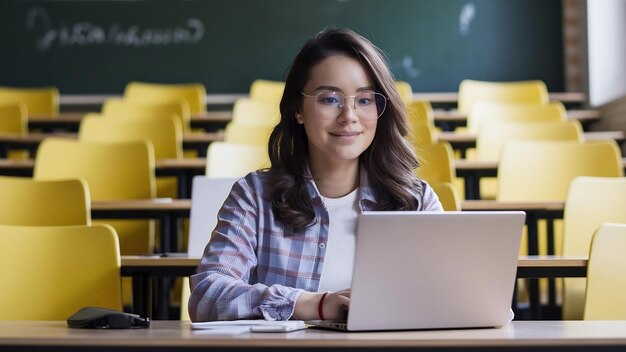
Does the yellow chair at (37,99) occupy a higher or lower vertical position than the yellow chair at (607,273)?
higher

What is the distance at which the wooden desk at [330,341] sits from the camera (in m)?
1.53

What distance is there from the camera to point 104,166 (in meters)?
4.62

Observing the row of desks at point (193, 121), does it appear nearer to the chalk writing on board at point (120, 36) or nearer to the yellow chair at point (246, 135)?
the chalk writing on board at point (120, 36)

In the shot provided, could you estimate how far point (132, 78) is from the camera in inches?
318

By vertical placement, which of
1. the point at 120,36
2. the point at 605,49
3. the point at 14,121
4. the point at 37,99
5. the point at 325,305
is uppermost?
the point at 120,36

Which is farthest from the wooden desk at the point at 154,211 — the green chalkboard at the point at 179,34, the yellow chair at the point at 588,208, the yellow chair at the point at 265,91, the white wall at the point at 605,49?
the white wall at the point at 605,49

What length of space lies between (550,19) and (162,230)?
497 centimetres

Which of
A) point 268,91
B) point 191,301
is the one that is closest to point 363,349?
point 191,301

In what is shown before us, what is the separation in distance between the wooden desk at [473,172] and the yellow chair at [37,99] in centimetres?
369

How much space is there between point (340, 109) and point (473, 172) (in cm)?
258

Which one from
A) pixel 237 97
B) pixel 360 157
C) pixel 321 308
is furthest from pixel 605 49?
pixel 321 308

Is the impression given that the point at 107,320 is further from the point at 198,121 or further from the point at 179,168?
the point at 198,121

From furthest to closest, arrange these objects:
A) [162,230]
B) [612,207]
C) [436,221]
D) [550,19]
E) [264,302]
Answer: [550,19]
[162,230]
[612,207]
[264,302]
[436,221]

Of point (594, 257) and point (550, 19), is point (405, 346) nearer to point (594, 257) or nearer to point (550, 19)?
point (594, 257)
